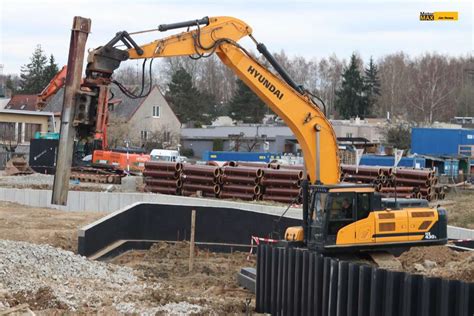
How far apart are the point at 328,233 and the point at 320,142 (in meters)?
2.70

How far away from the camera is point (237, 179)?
28469 mm

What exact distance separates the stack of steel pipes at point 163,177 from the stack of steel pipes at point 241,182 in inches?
80.3

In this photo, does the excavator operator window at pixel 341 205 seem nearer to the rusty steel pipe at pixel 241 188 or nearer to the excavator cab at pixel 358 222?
the excavator cab at pixel 358 222

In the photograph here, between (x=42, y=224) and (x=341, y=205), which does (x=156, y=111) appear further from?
(x=341, y=205)

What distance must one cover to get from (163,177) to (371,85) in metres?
73.4

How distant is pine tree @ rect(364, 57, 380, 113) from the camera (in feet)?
326

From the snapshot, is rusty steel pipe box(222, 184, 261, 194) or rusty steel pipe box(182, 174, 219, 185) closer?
rusty steel pipe box(222, 184, 261, 194)

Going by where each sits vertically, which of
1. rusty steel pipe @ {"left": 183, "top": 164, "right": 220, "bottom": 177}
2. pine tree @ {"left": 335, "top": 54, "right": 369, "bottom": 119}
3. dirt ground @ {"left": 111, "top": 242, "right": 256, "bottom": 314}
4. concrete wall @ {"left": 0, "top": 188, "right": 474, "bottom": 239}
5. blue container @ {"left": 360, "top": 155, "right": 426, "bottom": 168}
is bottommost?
dirt ground @ {"left": 111, "top": 242, "right": 256, "bottom": 314}

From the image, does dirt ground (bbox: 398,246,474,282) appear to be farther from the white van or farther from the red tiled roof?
the red tiled roof

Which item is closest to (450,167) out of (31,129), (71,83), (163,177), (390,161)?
(390,161)

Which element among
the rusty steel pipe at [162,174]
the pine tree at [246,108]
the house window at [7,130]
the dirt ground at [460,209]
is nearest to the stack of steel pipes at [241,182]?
the rusty steel pipe at [162,174]

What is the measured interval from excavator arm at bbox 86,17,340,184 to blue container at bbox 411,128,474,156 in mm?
36345

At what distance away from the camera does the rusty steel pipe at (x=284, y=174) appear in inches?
1073

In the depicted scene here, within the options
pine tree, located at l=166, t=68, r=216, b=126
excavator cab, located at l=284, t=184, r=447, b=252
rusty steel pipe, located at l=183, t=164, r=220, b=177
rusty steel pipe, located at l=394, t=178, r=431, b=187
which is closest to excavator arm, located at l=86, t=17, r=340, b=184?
Result: excavator cab, located at l=284, t=184, r=447, b=252
